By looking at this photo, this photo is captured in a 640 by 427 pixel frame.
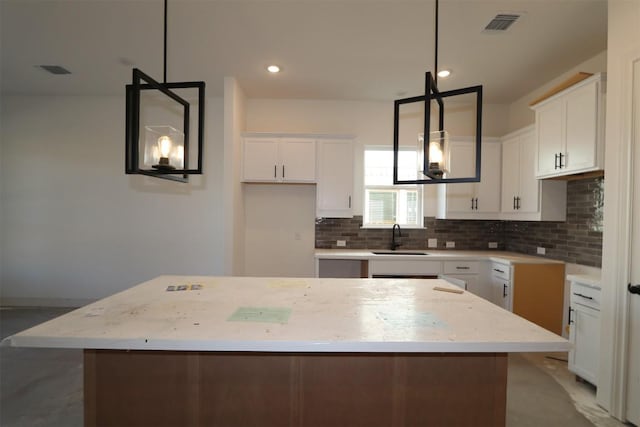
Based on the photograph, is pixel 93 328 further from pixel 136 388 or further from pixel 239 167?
pixel 239 167

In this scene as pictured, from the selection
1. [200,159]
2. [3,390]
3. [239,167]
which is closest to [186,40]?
[239,167]

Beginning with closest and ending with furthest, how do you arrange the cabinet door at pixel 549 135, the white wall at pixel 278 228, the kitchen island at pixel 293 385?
the kitchen island at pixel 293 385, the cabinet door at pixel 549 135, the white wall at pixel 278 228

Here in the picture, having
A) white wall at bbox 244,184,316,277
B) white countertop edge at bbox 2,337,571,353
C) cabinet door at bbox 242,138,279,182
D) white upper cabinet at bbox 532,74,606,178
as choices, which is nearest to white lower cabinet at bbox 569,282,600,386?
white upper cabinet at bbox 532,74,606,178

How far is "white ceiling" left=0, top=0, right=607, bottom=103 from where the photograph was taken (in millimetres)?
2438

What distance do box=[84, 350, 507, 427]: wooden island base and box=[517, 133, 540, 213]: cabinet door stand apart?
104 inches

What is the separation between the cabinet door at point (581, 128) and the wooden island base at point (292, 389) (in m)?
2.17

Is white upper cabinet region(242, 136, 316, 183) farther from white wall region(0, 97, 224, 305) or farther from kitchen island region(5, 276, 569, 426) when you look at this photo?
kitchen island region(5, 276, 569, 426)

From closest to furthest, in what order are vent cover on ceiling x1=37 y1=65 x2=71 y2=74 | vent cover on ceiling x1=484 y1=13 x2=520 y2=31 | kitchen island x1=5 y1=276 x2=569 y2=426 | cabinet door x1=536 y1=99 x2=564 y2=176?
kitchen island x1=5 y1=276 x2=569 y2=426, vent cover on ceiling x1=484 y1=13 x2=520 y2=31, cabinet door x1=536 y1=99 x2=564 y2=176, vent cover on ceiling x1=37 y1=65 x2=71 y2=74

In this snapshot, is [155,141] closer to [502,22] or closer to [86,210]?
[502,22]

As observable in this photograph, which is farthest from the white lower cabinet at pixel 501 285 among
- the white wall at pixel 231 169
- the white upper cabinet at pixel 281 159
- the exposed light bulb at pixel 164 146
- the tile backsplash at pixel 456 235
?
the exposed light bulb at pixel 164 146

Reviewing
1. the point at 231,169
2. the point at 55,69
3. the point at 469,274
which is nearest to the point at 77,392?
the point at 231,169

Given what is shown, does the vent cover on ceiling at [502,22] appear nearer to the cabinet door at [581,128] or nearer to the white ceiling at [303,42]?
the white ceiling at [303,42]

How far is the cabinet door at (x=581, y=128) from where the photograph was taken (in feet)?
8.36

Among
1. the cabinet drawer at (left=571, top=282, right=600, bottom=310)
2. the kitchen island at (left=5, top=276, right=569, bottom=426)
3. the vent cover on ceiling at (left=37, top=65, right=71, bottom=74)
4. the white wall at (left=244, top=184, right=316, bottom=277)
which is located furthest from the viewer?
the white wall at (left=244, top=184, right=316, bottom=277)
